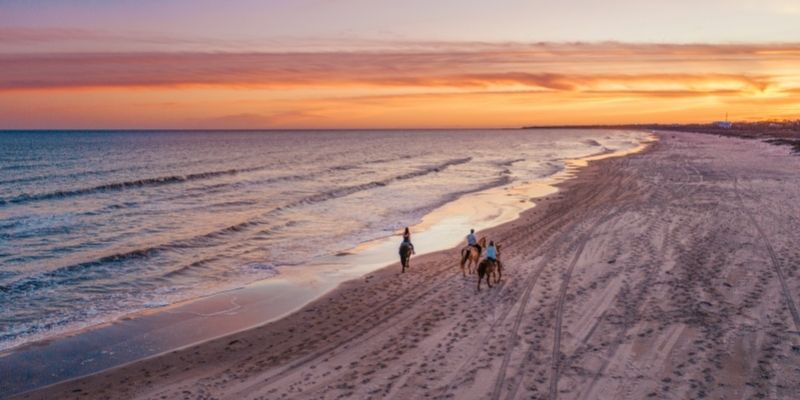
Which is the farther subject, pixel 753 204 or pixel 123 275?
pixel 753 204

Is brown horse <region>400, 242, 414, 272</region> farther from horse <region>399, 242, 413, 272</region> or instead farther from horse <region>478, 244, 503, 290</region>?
horse <region>478, 244, 503, 290</region>

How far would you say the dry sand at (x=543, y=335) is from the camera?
10.7 metres

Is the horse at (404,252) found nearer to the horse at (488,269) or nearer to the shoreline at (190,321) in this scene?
the shoreline at (190,321)

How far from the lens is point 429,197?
41.9 meters

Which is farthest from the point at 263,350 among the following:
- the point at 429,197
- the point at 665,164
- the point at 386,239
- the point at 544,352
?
the point at 665,164

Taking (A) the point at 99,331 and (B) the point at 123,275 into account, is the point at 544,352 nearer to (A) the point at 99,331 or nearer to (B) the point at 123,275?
(A) the point at 99,331

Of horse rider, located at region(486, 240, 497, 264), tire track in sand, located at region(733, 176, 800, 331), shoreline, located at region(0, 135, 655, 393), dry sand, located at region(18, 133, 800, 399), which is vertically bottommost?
shoreline, located at region(0, 135, 655, 393)

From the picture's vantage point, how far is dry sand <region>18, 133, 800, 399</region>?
10672 millimetres

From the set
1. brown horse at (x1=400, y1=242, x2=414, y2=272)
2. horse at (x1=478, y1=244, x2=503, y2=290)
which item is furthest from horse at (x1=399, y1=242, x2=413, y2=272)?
horse at (x1=478, y1=244, x2=503, y2=290)

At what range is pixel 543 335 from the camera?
42.4ft

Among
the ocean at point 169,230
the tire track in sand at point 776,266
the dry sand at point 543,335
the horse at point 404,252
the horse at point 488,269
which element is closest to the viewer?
the dry sand at point 543,335

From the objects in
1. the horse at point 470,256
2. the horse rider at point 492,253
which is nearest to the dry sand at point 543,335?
the horse at point 470,256

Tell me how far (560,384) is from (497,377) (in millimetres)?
1083

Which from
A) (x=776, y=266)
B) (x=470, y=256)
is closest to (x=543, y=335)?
(x=470, y=256)
